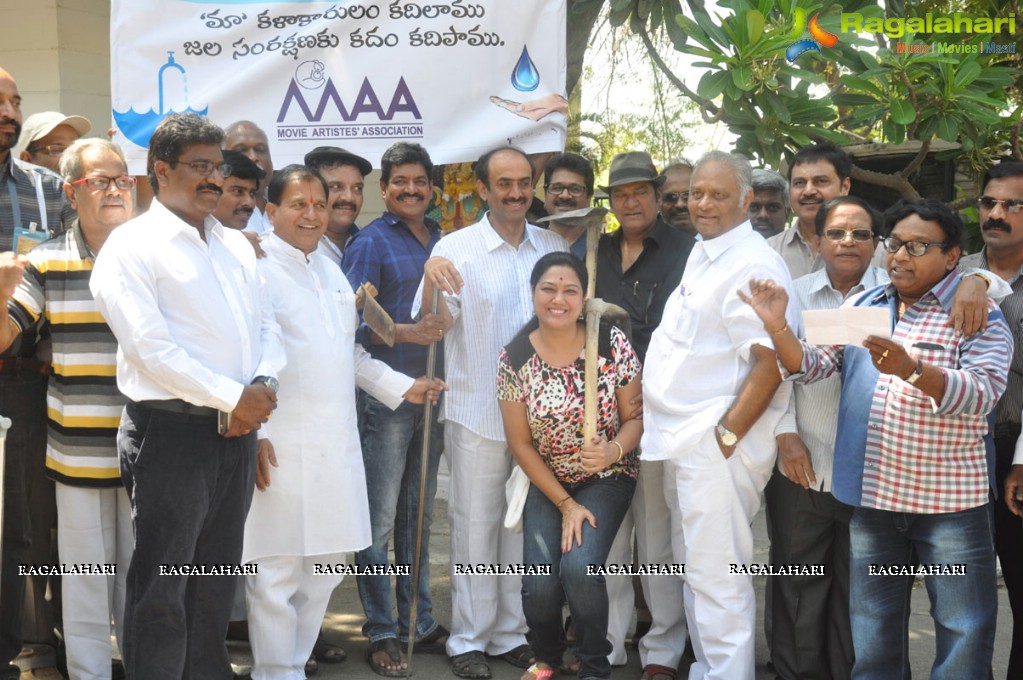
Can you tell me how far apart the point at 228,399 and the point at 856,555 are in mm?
2309

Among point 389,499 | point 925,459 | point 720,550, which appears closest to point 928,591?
point 925,459

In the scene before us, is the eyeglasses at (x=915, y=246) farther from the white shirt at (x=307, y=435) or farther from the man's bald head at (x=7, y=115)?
the man's bald head at (x=7, y=115)

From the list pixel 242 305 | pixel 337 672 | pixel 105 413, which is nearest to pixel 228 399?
pixel 242 305

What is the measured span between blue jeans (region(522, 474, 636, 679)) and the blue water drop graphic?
224 cm

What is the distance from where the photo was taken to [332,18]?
5734 mm

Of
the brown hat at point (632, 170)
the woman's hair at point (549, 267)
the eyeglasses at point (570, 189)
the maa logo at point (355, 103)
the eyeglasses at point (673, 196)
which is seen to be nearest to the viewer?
the woman's hair at point (549, 267)

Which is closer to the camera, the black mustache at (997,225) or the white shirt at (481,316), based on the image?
the black mustache at (997,225)

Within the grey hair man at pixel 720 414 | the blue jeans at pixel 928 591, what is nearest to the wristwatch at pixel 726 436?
the grey hair man at pixel 720 414

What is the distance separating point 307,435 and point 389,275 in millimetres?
969

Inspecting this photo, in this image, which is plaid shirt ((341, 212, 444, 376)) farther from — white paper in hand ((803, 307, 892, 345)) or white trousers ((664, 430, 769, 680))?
white paper in hand ((803, 307, 892, 345))

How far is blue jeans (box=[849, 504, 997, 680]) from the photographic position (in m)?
3.68

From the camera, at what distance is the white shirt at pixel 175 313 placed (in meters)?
3.51

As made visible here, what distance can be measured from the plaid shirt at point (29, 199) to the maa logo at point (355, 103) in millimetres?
1449

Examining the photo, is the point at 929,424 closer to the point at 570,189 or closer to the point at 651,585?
the point at 651,585
